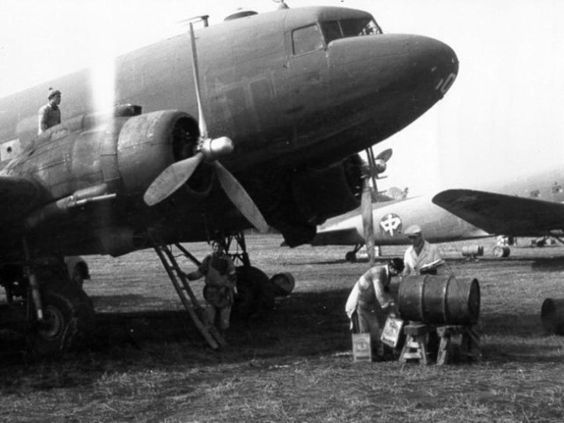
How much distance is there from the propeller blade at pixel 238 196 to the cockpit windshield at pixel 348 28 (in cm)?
247

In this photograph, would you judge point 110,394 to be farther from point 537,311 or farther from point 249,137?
point 537,311

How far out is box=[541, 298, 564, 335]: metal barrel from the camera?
9.74 meters

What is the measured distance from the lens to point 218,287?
11180mm

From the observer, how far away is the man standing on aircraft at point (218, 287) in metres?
11.2

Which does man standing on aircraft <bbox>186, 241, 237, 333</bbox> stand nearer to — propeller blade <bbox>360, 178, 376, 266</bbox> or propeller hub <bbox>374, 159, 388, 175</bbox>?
propeller blade <bbox>360, 178, 376, 266</bbox>

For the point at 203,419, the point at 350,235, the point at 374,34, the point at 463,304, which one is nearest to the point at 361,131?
the point at 374,34

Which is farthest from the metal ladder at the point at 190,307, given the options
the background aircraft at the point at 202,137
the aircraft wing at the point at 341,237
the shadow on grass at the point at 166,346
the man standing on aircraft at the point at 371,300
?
the aircraft wing at the point at 341,237

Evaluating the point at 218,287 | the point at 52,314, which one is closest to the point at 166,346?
the point at 218,287

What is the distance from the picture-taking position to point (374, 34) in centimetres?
1037

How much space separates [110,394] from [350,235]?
22828 mm

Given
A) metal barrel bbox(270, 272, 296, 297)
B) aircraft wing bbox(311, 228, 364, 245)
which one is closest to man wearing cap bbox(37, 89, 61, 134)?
metal barrel bbox(270, 272, 296, 297)

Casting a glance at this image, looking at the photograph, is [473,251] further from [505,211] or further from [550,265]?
[505,211]

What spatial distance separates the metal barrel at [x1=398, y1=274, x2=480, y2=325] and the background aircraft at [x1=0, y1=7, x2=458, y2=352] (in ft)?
7.60

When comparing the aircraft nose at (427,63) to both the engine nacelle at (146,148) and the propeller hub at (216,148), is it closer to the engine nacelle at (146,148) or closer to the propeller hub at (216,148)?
the propeller hub at (216,148)
